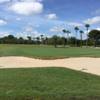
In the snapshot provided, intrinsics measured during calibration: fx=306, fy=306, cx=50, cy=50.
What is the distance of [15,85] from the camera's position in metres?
11.8

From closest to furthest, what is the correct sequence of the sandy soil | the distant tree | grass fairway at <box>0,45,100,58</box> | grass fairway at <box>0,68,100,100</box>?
grass fairway at <box>0,68,100,100</box>
the sandy soil
grass fairway at <box>0,45,100,58</box>
the distant tree

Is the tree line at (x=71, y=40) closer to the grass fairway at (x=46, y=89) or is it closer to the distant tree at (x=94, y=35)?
the distant tree at (x=94, y=35)

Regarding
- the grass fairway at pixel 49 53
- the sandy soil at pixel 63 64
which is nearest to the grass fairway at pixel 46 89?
the sandy soil at pixel 63 64

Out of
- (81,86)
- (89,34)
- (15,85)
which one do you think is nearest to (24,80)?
(15,85)

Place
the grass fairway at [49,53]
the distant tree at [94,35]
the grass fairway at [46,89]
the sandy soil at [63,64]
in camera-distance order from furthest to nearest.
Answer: the distant tree at [94,35] < the grass fairway at [49,53] < the sandy soil at [63,64] < the grass fairway at [46,89]

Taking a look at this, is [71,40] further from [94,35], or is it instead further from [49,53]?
[49,53]

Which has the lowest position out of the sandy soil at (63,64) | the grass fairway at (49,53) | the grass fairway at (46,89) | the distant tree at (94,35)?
the grass fairway at (49,53)

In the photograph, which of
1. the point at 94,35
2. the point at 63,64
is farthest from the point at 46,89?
the point at 94,35

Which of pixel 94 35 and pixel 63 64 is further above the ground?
pixel 94 35

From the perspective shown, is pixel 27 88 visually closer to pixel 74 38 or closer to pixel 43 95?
pixel 43 95

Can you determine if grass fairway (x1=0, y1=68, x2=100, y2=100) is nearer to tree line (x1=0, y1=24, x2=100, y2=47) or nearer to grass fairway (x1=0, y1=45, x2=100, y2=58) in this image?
grass fairway (x1=0, y1=45, x2=100, y2=58)

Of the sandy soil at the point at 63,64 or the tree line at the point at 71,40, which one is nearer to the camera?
the sandy soil at the point at 63,64

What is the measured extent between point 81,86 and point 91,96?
7.31ft

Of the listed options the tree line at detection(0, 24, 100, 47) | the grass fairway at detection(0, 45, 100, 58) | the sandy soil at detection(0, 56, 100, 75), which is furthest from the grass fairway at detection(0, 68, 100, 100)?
the tree line at detection(0, 24, 100, 47)
